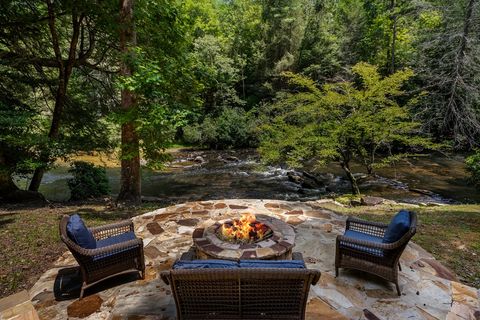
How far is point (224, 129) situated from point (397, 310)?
1928 cm

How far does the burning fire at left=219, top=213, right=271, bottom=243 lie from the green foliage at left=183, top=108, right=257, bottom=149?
17.3m

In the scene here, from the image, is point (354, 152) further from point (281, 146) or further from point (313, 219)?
point (313, 219)

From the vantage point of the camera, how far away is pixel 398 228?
309 centimetres

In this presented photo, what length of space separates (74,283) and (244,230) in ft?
7.03

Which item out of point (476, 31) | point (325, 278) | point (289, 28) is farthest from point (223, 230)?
point (289, 28)

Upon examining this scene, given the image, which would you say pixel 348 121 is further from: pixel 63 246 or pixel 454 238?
pixel 63 246

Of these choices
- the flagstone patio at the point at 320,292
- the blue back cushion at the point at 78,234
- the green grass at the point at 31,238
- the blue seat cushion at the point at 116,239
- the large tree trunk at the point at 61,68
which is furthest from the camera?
the large tree trunk at the point at 61,68

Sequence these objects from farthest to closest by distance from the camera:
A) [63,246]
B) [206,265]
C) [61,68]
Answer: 1. [61,68]
2. [63,246]
3. [206,265]

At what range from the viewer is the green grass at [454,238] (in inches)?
152

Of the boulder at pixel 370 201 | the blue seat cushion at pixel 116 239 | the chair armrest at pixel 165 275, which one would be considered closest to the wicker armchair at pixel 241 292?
the chair armrest at pixel 165 275

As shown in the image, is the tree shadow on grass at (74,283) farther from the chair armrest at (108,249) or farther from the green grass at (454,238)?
the green grass at (454,238)

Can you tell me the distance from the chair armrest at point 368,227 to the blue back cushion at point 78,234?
338 centimetres

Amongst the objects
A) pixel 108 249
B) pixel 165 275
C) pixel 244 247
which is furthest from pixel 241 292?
pixel 108 249

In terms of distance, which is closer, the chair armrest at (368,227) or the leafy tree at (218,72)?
the chair armrest at (368,227)
